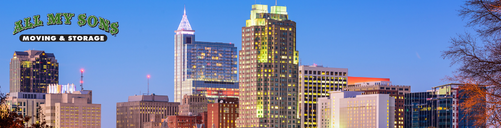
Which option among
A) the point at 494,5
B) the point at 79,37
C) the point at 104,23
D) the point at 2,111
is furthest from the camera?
the point at 104,23

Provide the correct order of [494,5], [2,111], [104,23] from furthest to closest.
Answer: [104,23] → [2,111] → [494,5]

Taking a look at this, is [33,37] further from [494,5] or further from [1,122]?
[494,5]

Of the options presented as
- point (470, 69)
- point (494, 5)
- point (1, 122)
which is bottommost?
point (1, 122)

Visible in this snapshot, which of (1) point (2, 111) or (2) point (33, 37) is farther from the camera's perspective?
(2) point (33, 37)

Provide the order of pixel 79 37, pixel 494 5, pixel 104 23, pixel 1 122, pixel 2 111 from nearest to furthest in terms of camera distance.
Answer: pixel 494 5 → pixel 1 122 → pixel 2 111 → pixel 79 37 → pixel 104 23

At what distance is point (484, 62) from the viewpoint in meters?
A: 28.0

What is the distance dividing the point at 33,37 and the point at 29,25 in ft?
50.9

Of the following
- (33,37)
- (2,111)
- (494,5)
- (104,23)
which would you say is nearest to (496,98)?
(494,5)

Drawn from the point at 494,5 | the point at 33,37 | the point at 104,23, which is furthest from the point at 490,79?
the point at 104,23

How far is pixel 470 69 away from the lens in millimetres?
28609

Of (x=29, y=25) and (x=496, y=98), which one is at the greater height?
(x=29, y=25)

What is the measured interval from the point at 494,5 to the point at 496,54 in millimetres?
1775

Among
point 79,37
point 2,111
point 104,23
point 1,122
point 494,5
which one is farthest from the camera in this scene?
point 104,23

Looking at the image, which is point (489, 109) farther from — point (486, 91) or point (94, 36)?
point (94, 36)
